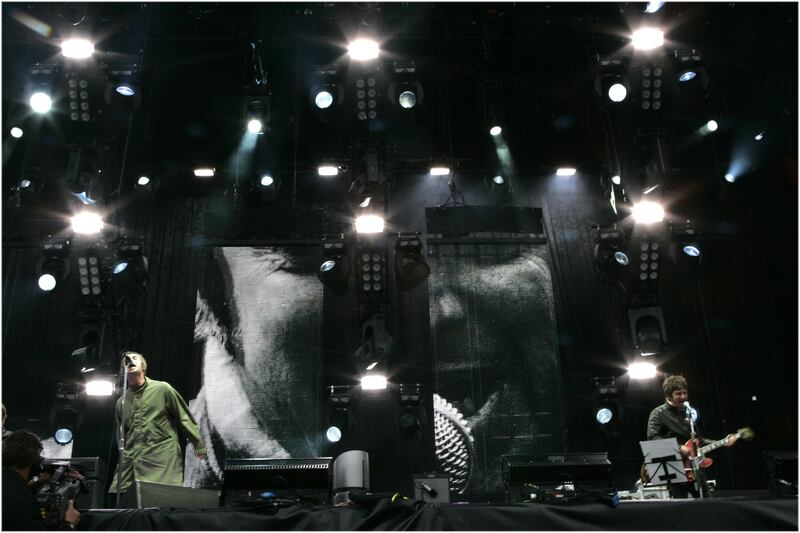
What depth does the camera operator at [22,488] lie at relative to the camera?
12.0 feet

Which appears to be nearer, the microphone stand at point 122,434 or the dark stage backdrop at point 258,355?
the microphone stand at point 122,434

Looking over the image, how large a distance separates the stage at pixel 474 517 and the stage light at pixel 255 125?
537cm

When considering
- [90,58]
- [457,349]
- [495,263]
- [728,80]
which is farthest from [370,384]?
[728,80]

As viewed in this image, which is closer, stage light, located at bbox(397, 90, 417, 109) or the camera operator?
the camera operator

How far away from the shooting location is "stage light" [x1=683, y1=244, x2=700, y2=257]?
835 cm

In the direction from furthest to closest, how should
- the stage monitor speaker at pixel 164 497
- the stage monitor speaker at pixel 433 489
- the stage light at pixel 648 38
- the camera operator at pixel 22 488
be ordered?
the stage light at pixel 648 38, the stage monitor speaker at pixel 433 489, the stage monitor speaker at pixel 164 497, the camera operator at pixel 22 488

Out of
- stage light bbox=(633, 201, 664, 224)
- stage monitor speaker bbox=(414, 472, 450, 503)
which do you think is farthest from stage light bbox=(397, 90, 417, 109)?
stage monitor speaker bbox=(414, 472, 450, 503)

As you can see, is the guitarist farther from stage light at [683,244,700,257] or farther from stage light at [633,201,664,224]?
stage light at [633,201,664,224]

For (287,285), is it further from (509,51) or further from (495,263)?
(509,51)

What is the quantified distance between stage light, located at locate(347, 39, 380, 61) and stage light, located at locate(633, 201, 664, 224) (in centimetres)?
326

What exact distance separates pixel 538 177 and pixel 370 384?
3.23 metres

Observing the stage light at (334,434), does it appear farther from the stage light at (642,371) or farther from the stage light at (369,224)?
the stage light at (642,371)

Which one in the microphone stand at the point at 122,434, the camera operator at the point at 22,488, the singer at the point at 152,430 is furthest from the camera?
the singer at the point at 152,430

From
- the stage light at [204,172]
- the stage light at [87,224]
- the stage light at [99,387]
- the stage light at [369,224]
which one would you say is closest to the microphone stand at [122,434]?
the stage light at [99,387]
